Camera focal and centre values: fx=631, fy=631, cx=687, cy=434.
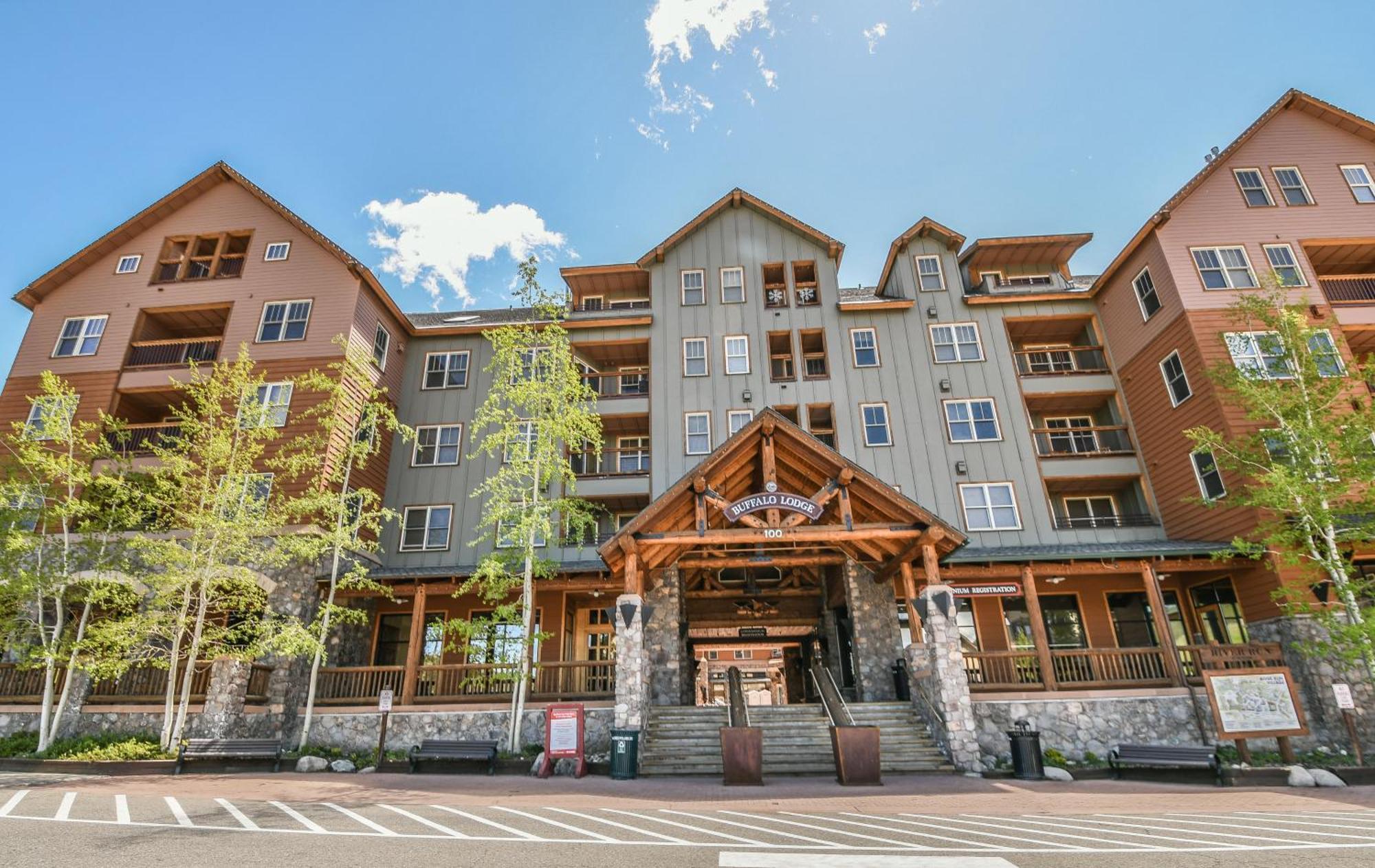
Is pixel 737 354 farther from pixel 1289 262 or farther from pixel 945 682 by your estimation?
pixel 1289 262

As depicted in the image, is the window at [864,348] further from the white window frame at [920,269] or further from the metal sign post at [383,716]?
the metal sign post at [383,716]

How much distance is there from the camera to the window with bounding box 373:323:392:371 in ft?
72.8

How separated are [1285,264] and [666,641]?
73.7 feet

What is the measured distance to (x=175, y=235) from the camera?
78.0ft

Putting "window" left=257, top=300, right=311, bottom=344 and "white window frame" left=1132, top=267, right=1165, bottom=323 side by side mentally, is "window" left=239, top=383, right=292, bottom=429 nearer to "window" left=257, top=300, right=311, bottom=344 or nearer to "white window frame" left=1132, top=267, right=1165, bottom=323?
"window" left=257, top=300, right=311, bottom=344

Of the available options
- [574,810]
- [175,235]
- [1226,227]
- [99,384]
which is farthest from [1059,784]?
[175,235]

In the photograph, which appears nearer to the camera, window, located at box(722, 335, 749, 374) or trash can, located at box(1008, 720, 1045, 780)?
trash can, located at box(1008, 720, 1045, 780)

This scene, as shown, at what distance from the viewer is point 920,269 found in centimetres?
2420

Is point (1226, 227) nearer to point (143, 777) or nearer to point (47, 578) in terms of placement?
point (143, 777)

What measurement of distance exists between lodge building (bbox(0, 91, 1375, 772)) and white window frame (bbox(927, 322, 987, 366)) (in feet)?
0.29

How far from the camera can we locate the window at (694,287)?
24375 millimetres

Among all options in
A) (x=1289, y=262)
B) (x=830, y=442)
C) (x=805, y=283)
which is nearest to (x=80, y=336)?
(x=805, y=283)

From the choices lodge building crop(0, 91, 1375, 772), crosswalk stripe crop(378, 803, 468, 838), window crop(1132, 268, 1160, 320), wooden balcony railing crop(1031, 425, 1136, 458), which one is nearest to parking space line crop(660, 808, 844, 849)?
crosswalk stripe crop(378, 803, 468, 838)

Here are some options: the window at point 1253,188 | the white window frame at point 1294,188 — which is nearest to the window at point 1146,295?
the window at point 1253,188
